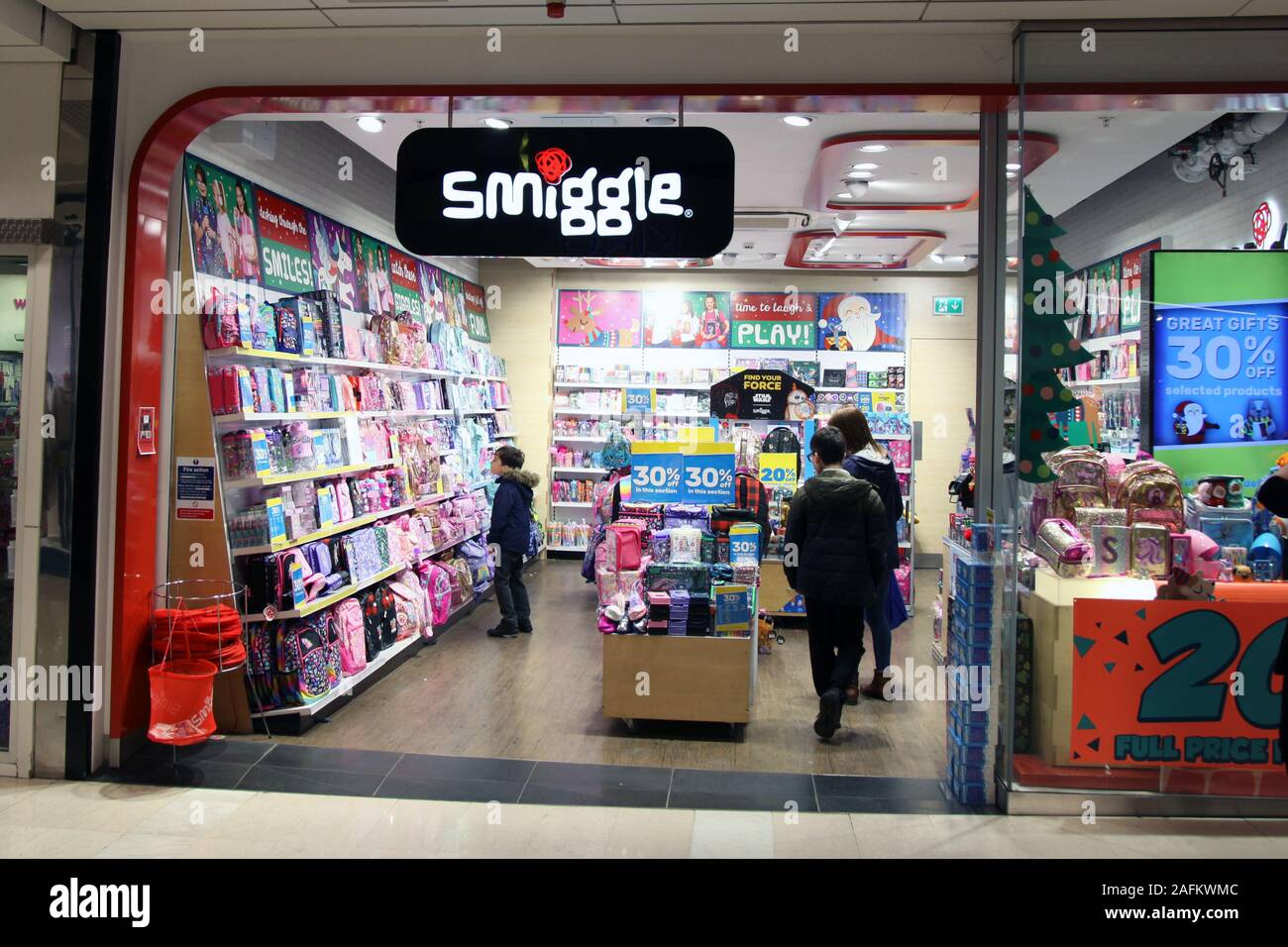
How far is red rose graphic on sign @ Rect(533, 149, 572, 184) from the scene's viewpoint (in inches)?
155

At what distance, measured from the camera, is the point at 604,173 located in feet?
12.9

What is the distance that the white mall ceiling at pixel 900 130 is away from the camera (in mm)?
5633

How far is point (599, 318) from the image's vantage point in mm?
11836

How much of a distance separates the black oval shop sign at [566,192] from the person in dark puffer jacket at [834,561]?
1.84 m

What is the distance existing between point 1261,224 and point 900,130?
229cm

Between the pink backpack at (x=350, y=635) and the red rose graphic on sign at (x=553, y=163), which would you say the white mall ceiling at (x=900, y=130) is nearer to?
the red rose graphic on sign at (x=553, y=163)

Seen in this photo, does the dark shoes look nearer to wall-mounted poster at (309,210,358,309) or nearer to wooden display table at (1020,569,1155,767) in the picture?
wooden display table at (1020,569,1155,767)

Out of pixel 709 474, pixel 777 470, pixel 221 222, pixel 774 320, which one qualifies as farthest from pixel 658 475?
pixel 774 320

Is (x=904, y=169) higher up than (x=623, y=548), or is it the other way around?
(x=904, y=169)

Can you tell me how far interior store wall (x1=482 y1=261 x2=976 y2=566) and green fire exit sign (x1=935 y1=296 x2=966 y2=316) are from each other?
7 centimetres

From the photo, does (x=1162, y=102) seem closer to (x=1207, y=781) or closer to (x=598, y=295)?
(x=1207, y=781)

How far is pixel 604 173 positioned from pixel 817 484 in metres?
2.14

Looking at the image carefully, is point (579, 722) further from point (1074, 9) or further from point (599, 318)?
point (599, 318)

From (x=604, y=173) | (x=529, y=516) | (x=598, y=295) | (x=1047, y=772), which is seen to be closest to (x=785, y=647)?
(x=529, y=516)
